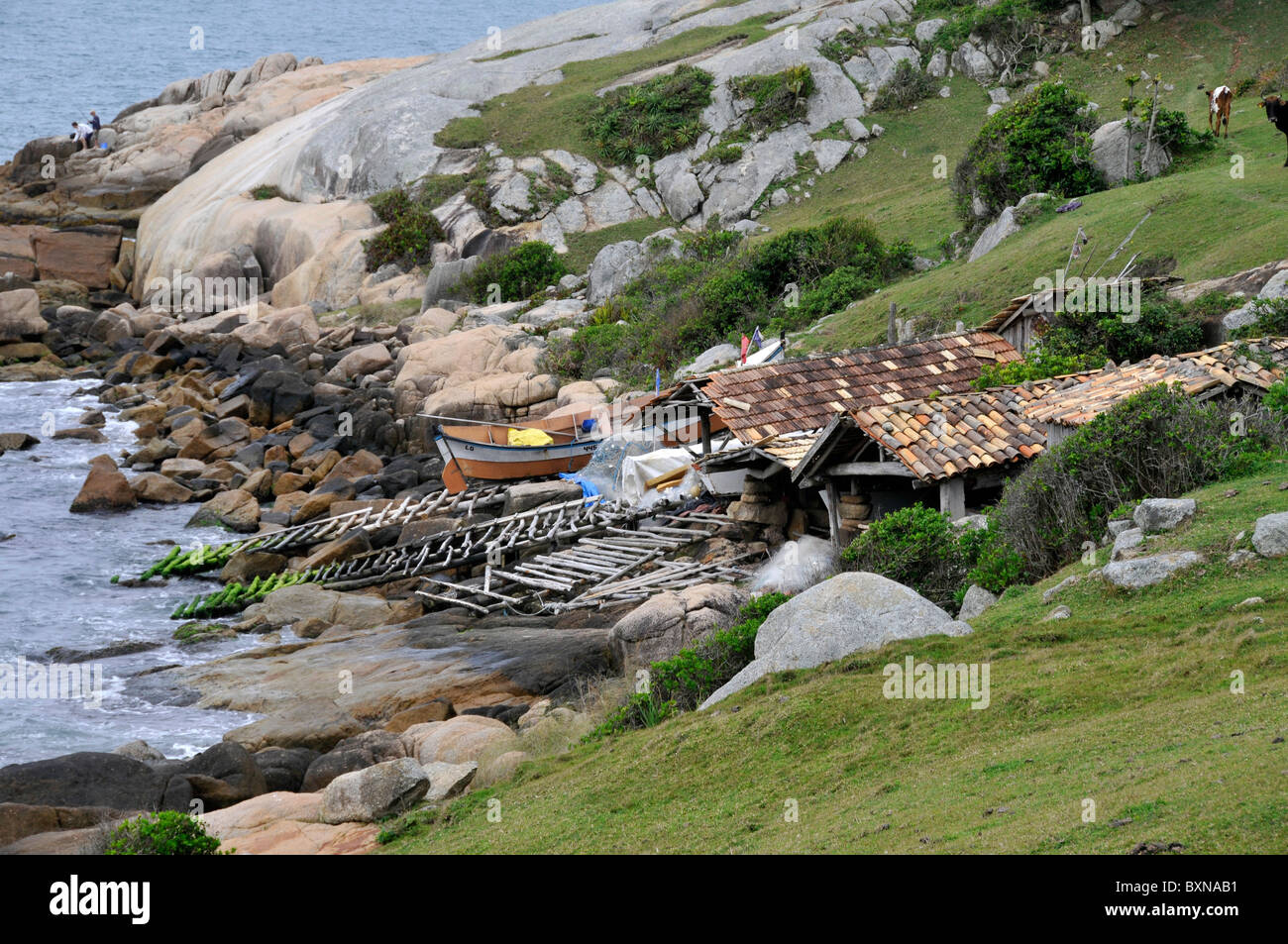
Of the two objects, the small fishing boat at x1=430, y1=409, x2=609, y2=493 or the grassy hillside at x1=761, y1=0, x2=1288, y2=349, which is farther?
the small fishing boat at x1=430, y1=409, x2=609, y2=493

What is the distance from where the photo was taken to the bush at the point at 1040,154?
33750mm

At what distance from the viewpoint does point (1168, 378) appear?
1730 centimetres

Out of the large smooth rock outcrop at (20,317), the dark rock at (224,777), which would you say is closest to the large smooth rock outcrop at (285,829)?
the dark rock at (224,777)

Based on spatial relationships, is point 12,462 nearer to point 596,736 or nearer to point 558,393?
point 558,393

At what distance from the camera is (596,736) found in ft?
47.0

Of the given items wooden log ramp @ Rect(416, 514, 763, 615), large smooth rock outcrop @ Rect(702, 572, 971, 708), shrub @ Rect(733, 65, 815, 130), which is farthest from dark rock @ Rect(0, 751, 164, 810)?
shrub @ Rect(733, 65, 815, 130)

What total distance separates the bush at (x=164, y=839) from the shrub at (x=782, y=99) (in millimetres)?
49505

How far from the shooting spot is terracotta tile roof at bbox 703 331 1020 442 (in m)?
22.7

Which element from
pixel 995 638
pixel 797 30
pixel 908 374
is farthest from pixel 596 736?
pixel 797 30

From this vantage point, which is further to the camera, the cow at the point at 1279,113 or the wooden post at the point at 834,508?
the cow at the point at 1279,113

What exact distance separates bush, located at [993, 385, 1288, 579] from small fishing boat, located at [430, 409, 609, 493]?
59.9ft

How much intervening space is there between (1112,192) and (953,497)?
17.1 metres

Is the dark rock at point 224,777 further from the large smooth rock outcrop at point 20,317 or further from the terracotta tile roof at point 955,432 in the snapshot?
the large smooth rock outcrop at point 20,317

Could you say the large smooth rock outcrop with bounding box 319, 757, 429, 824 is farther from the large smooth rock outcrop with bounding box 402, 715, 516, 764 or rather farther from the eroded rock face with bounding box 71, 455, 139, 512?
the eroded rock face with bounding box 71, 455, 139, 512
